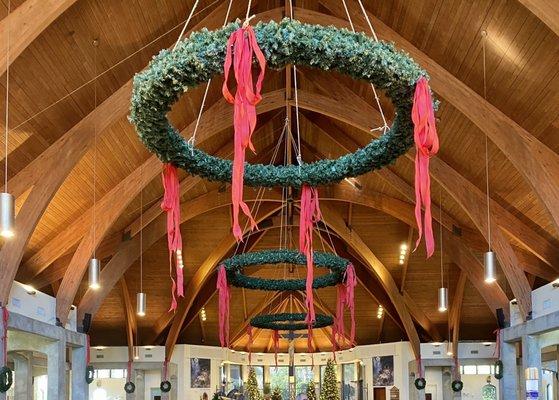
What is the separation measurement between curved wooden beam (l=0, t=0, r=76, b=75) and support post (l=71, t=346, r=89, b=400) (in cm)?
1383

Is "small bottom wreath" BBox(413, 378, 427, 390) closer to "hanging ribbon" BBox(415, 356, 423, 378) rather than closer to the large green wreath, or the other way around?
"hanging ribbon" BBox(415, 356, 423, 378)

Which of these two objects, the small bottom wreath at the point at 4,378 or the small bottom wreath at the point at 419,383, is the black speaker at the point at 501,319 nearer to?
the small bottom wreath at the point at 419,383

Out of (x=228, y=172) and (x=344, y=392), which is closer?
(x=228, y=172)

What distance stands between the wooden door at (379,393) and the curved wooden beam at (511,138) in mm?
20268

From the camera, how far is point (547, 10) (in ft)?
33.6

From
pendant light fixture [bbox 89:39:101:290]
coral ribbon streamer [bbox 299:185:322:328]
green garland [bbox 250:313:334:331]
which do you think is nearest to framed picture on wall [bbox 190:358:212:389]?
green garland [bbox 250:313:334:331]

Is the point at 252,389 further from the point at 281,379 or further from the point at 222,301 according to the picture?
the point at 222,301

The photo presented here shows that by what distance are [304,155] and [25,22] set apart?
15.3m

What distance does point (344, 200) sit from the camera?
25516 millimetres

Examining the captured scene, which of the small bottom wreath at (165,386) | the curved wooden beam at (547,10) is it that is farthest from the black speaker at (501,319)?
the small bottom wreath at (165,386)

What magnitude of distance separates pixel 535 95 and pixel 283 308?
87.4ft

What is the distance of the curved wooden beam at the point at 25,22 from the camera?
1038 centimetres

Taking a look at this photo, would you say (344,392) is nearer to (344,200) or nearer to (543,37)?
(344,200)

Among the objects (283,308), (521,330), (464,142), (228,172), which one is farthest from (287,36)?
(283,308)
